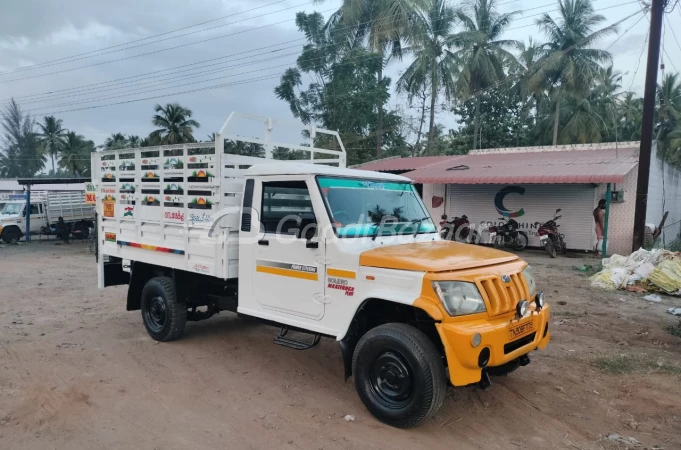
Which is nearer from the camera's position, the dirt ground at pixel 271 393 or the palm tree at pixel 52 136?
the dirt ground at pixel 271 393

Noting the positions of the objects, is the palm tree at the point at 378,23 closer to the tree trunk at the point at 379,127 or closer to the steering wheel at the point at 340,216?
the tree trunk at the point at 379,127

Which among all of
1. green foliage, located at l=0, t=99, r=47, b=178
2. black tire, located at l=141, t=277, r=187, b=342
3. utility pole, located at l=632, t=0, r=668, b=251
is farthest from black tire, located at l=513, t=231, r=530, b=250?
green foliage, located at l=0, t=99, r=47, b=178

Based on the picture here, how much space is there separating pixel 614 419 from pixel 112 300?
791cm

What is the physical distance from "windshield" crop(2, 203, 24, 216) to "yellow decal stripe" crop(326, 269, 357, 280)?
67.7 feet

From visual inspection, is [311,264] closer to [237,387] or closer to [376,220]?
[376,220]

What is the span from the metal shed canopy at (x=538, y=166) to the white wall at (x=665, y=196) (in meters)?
1.55

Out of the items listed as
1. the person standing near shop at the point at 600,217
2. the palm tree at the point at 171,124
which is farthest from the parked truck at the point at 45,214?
the person standing near shop at the point at 600,217

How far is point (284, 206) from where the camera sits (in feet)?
14.8

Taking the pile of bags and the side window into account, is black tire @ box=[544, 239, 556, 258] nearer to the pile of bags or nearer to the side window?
the pile of bags

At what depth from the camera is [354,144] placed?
28234mm

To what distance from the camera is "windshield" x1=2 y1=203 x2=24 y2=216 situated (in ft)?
63.9

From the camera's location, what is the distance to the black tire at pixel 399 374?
11.2 ft

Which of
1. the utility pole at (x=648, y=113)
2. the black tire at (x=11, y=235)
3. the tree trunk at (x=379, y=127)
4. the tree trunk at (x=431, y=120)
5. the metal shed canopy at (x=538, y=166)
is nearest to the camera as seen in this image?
the utility pole at (x=648, y=113)

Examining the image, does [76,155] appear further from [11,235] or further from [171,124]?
[11,235]
